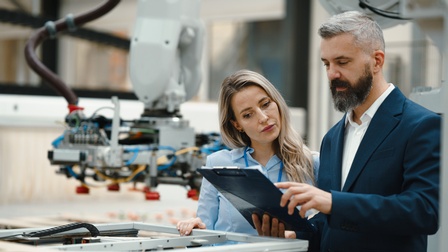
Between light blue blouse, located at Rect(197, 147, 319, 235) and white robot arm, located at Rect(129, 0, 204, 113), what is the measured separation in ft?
6.51

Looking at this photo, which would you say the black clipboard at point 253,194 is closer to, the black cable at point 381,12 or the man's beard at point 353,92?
the man's beard at point 353,92

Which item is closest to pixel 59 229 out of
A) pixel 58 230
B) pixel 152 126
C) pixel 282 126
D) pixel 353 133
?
pixel 58 230

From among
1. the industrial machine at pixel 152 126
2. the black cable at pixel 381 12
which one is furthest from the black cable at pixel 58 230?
the industrial machine at pixel 152 126

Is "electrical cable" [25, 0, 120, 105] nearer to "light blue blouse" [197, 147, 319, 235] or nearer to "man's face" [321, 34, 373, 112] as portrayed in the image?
"light blue blouse" [197, 147, 319, 235]

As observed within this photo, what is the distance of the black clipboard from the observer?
209cm

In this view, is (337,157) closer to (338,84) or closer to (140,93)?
(338,84)

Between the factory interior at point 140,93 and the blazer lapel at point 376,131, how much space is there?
0.19 m

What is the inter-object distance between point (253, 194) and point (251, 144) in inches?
20.0

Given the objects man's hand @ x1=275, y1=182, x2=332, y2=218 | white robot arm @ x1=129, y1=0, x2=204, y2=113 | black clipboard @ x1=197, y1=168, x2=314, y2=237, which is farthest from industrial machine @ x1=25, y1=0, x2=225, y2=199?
man's hand @ x1=275, y1=182, x2=332, y2=218

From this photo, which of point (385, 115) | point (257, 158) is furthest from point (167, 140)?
point (385, 115)

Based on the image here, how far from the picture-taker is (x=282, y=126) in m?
2.58

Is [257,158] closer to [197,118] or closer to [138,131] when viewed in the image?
[138,131]

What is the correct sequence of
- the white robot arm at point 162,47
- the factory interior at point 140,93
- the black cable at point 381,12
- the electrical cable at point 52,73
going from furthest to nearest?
1. the electrical cable at point 52,73
2. the white robot arm at point 162,47
3. the factory interior at point 140,93
4. the black cable at point 381,12

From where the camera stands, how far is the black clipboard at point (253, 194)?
209 cm
